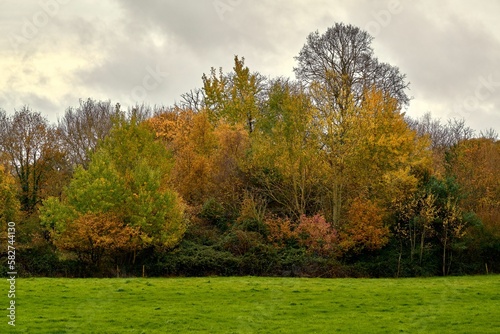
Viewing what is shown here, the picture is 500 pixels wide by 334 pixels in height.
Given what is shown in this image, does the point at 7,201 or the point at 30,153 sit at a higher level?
the point at 30,153

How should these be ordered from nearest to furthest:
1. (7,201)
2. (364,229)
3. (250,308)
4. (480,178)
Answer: (250,308)
(364,229)
(7,201)
(480,178)

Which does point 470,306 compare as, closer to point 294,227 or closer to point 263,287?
point 263,287

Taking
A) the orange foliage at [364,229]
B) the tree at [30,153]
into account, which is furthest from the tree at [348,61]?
the tree at [30,153]

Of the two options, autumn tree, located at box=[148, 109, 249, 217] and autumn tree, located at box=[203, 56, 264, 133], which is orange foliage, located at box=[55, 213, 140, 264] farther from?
autumn tree, located at box=[203, 56, 264, 133]

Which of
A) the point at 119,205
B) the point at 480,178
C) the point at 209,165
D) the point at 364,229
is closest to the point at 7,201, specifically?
the point at 119,205

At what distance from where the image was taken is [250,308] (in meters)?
24.1

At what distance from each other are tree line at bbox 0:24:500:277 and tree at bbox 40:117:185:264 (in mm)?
102

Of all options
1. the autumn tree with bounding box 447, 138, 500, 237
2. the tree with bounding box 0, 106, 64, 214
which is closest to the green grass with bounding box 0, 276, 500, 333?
the autumn tree with bounding box 447, 138, 500, 237

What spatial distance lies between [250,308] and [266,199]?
88.4 feet

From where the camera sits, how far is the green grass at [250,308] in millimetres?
20234

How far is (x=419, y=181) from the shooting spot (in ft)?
160

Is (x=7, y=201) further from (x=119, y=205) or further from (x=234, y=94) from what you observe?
(x=234, y=94)

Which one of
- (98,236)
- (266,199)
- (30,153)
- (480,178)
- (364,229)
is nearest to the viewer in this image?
(98,236)

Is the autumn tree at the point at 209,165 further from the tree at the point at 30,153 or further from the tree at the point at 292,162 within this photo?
the tree at the point at 30,153
